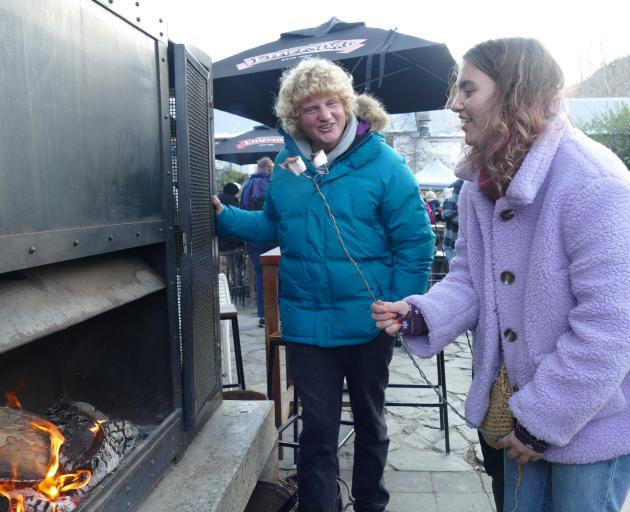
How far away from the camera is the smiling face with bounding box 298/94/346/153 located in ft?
8.89

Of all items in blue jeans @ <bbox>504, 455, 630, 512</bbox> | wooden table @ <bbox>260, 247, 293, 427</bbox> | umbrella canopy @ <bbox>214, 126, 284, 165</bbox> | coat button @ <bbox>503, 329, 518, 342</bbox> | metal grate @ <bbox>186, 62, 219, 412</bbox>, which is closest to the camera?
blue jeans @ <bbox>504, 455, 630, 512</bbox>

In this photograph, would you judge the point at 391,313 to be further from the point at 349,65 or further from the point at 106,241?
the point at 349,65

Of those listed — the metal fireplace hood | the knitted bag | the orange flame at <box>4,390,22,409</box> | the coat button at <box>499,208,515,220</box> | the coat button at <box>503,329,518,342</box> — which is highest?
the coat button at <box>499,208,515,220</box>

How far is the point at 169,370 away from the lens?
2.39m

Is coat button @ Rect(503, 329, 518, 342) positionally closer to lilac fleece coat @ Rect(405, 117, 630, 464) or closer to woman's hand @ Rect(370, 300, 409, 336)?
lilac fleece coat @ Rect(405, 117, 630, 464)

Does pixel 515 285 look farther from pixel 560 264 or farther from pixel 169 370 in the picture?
pixel 169 370

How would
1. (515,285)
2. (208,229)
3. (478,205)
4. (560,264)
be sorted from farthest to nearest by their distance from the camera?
(208,229), (478,205), (515,285), (560,264)

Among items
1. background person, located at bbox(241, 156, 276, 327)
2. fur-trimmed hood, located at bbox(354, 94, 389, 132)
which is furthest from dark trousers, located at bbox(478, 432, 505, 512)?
background person, located at bbox(241, 156, 276, 327)

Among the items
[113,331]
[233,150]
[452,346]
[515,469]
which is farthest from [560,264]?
[233,150]

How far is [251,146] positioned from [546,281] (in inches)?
427

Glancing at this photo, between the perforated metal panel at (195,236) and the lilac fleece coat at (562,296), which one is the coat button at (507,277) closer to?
the lilac fleece coat at (562,296)

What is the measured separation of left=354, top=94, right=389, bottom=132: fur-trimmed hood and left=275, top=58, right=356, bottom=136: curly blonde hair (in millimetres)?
67

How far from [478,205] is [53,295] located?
1234mm

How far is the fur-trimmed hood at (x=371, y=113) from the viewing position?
113 inches
